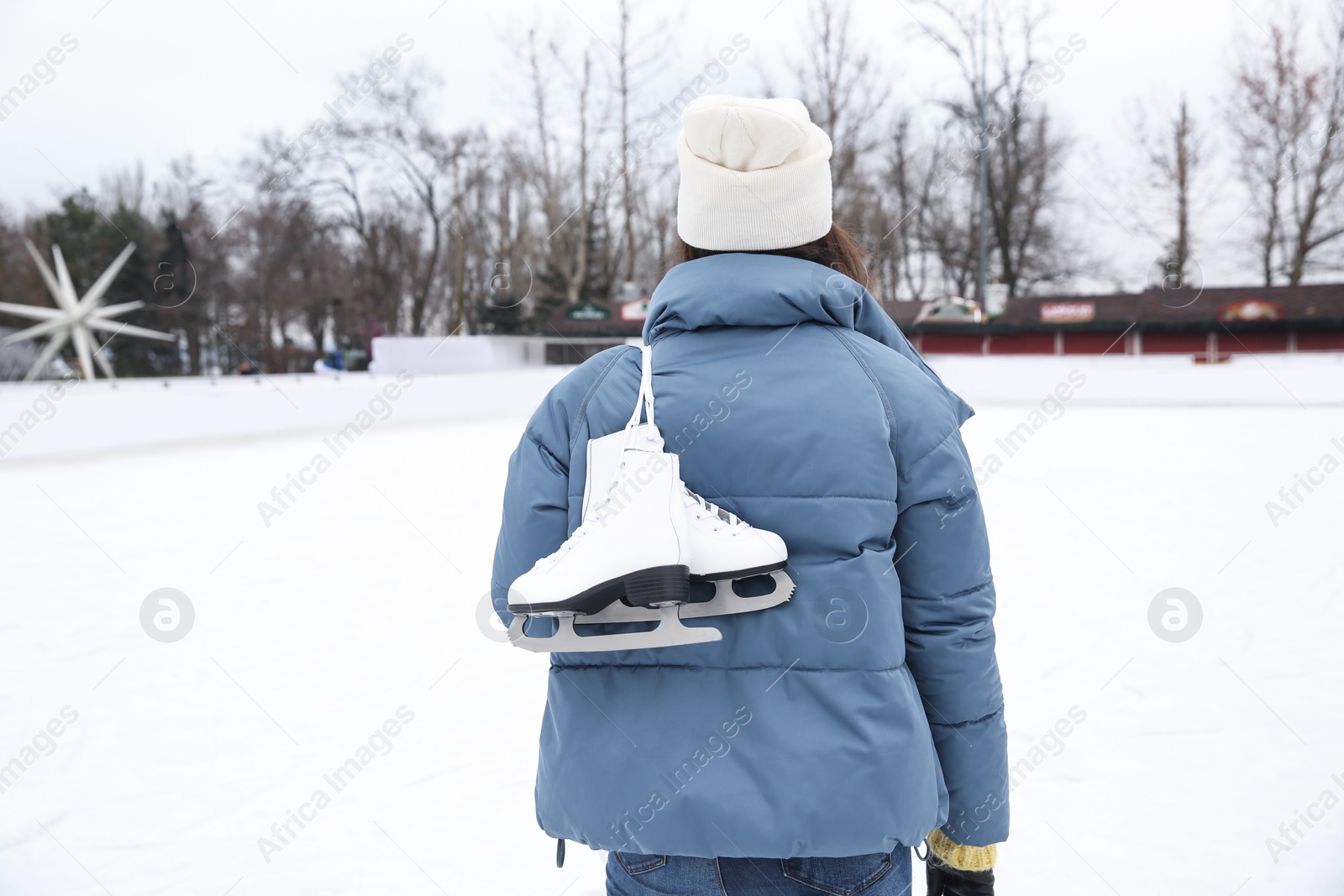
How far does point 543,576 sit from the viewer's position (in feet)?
2.96

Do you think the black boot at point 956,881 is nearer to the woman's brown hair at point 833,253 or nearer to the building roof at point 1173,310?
the woman's brown hair at point 833,253

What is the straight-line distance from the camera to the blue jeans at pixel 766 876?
1.03 m

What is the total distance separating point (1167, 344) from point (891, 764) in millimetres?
25291

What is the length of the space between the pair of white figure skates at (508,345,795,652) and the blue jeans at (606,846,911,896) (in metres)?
0.27

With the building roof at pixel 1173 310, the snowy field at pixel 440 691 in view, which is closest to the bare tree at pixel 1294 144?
the building roof at pixel 1173 310

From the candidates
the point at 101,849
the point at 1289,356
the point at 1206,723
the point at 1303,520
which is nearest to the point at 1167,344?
the point at 1289,356

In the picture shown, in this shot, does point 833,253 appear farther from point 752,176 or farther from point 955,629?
point 955,629

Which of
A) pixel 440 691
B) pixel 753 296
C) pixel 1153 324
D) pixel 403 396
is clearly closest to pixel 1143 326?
pixel 1153 324

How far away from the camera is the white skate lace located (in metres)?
0.95

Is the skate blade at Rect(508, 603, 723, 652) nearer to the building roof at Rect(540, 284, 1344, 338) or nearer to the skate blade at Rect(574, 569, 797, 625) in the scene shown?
the skate blade at Rect(574, 569, 797, 625)

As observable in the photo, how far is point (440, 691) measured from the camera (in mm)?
3439

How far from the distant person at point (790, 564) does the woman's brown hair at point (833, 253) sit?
0.05 m

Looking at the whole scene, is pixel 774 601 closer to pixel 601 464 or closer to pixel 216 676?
pixel 601 464

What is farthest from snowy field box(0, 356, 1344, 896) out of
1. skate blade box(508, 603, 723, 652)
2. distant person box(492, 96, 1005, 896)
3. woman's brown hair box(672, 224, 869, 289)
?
woman's brown hair box(672, 224, 869, 289)
